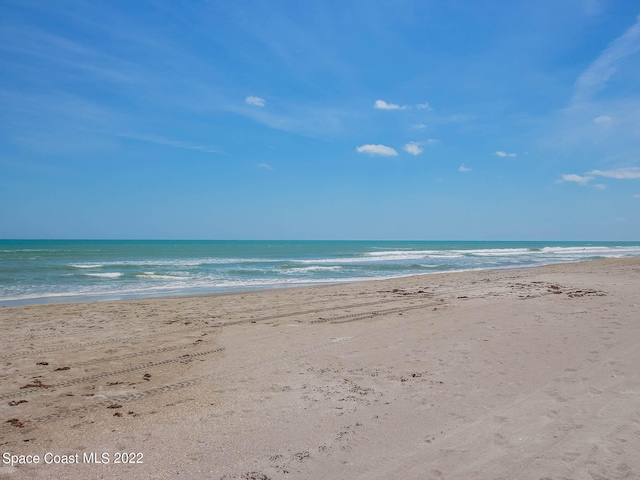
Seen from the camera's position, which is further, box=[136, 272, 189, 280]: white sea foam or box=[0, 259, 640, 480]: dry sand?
box=[136, 272, 189, 280]: white sea foam

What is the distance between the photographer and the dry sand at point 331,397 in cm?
343

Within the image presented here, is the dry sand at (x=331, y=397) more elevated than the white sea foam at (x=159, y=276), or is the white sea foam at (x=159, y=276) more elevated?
the dry sand at (x=331, y=397)

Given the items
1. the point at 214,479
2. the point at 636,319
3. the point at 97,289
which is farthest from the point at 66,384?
the point at 97,289

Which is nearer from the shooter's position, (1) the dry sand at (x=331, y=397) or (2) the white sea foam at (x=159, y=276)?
(1) the dry sand at (x=331, y=397)

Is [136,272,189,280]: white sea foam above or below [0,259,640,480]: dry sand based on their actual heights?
below

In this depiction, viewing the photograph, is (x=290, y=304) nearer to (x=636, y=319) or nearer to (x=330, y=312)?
(x=330, y=312)

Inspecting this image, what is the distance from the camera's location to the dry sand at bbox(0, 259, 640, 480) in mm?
3426

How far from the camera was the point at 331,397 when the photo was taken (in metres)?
4.83

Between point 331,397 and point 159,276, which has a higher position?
point 331,397

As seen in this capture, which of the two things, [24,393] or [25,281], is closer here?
Result: [24,393]

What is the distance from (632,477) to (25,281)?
23.8 m

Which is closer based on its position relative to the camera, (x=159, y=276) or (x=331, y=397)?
(x=331, y=397)

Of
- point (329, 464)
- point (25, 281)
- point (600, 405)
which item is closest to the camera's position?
point (329, 464)

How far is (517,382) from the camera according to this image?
517cm
